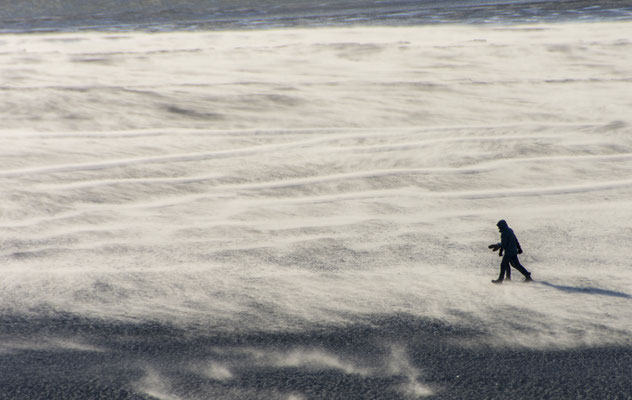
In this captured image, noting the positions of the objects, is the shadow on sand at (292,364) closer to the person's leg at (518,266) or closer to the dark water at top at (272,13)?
the person's leg at (518,266)

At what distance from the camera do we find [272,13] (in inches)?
732

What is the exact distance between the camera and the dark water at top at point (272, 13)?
1625 centimetres

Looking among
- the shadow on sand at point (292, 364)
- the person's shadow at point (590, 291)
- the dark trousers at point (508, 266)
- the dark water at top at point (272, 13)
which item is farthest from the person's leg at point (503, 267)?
the dark water at top at point (272, 13)

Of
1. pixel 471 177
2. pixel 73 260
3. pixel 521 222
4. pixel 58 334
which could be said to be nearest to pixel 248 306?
pixel 58 334

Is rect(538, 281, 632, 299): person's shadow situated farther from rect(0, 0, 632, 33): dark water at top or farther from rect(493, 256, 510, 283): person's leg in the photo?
rect(0, 0, 632, 33): dark water at top

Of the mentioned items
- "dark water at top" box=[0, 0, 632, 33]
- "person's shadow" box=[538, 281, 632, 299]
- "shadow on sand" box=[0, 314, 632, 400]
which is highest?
"dark water at top" box=[0, 0, 632, 33]

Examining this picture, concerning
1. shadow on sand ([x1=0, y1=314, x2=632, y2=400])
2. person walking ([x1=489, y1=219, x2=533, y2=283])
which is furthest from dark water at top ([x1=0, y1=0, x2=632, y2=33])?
shadow on sand ([x1=0, y1=314, x2=632, y2=400])

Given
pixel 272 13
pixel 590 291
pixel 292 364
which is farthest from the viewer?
pixel 272 13

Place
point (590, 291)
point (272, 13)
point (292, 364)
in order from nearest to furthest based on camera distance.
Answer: point (292, 364)
point (590, 291)
point (272, 13)

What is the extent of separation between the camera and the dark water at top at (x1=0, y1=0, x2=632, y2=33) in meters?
16.2

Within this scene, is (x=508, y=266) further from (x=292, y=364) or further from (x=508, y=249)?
(x=292, y=364)

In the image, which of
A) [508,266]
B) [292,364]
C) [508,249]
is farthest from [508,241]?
[292,364]

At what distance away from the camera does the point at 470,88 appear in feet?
33.3

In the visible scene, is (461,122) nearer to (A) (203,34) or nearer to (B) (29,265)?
(B) (29,265)
